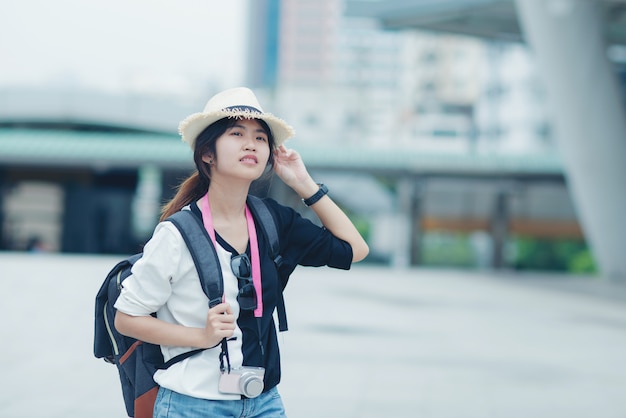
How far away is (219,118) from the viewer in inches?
97.0

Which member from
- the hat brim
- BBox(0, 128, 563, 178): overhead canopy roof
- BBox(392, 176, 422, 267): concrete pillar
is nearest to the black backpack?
the hat brim

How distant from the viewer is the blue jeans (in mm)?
2404

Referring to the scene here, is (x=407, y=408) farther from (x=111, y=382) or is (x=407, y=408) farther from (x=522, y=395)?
(x=111, y=382)

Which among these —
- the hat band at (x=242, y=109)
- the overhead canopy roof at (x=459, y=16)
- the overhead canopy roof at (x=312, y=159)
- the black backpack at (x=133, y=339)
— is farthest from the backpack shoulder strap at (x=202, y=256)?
the overhead canopy roof at (x=312, y=159)

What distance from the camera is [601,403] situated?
268 inches

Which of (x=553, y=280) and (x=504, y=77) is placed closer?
(x=553, y=280)

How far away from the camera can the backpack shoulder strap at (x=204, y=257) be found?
2.32 meters

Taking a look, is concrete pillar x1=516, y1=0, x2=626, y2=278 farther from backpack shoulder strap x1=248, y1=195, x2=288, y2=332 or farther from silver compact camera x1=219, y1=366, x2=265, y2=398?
silver compact camera x1=219, y1=366, x2=265, y2=398

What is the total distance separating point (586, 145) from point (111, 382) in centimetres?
1563

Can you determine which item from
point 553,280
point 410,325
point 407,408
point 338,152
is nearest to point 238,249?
point 407,408

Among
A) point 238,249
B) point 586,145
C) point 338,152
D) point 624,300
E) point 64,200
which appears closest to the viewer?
point 238,249

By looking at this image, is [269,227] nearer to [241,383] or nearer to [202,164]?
[202,164]

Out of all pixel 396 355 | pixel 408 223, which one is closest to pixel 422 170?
pixel 408 223

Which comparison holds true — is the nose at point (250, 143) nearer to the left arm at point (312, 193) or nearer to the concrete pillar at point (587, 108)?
the left arm at point (312, 193)
